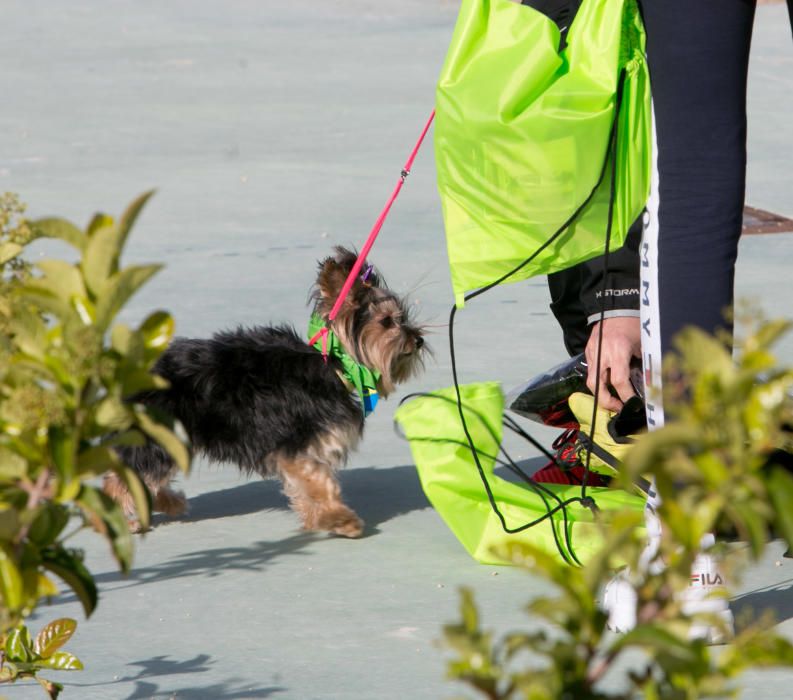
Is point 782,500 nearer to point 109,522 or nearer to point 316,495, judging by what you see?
point 109,522

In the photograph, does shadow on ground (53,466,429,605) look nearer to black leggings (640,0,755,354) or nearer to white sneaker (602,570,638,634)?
white sneaker (602,570,638,634)

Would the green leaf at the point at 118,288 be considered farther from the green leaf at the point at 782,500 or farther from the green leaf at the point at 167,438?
the green leaf at the point at 782,500

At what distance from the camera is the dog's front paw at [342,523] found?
3.82 m

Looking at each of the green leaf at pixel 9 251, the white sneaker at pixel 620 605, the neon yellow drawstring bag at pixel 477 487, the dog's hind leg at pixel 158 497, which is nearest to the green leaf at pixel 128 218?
the green leaf at pixel 9 251

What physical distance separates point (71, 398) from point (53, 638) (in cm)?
105

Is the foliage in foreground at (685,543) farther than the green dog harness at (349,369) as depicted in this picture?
No

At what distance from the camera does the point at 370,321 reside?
13.8ft

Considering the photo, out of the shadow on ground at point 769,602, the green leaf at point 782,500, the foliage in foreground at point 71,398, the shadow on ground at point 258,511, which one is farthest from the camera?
the shadow on ground at point 258,511

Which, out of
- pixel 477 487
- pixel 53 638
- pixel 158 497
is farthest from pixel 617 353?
pixel 53 638

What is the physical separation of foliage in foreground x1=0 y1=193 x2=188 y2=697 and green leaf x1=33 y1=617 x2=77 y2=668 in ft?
2.74

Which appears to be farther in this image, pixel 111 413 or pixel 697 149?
pixel 697 149

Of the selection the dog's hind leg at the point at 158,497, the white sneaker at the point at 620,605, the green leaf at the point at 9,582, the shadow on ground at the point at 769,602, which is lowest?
the shadow on ground at the point at 769,602

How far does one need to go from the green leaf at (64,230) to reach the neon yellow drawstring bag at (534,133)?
1688 mm

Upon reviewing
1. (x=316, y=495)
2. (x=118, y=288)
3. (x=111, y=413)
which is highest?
(x=118, y=288)
